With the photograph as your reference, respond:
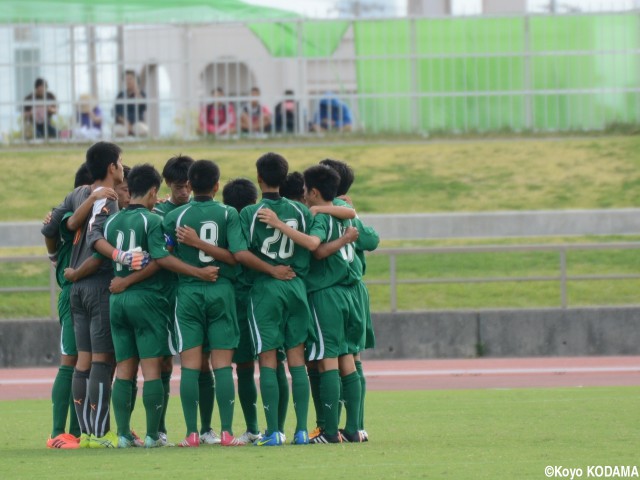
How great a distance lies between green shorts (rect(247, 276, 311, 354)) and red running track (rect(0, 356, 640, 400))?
5224 millimetres

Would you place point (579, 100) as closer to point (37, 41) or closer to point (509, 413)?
point (37, 41)

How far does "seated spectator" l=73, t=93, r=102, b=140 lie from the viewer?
26734 millimetres

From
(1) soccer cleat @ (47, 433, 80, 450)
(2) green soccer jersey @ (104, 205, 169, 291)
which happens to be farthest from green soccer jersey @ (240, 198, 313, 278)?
(1) soccer cleat @ (47, 433, 80, 450)

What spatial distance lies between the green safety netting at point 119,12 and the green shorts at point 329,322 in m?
17.9

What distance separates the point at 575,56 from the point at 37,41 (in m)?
9.84

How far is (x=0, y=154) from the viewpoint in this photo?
26.4 m

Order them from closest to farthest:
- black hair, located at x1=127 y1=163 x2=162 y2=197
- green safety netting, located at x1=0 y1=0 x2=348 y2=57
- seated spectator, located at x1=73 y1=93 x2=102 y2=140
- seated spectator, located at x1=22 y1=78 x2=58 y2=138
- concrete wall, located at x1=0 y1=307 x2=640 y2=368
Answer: black hair, located at x1=127 y1=163 x2=162 y2=197
concrete wall, located at x1=0 y1=307 x2=640 y2=368
seated spectator, located at x1=22 y1=78 x2=58 y2=138
seated spectator, located at x1=73 y1=93 x2=102 y2=140
green safety netting, located at x1=0 y1=0 x2=348 y2=57

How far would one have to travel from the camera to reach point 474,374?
16688mm

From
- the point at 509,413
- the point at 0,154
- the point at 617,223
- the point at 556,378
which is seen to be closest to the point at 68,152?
the point at 0,154

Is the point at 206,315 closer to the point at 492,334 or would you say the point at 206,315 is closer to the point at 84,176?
the point at 84,176

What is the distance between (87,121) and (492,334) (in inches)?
422

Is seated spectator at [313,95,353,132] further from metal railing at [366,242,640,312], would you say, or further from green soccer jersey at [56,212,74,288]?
green soccer jersey at [56,212,74,288]

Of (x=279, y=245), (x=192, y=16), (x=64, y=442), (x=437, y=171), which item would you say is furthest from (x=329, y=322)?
(x=192, y=16)

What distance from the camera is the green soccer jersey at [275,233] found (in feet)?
33.6
